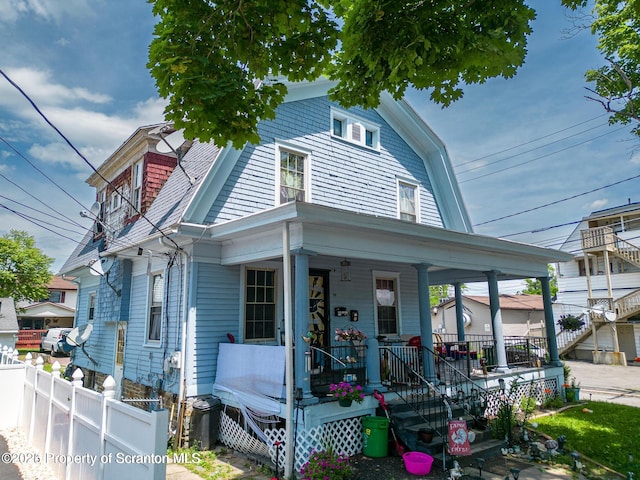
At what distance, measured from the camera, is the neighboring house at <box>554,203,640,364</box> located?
2338 cm

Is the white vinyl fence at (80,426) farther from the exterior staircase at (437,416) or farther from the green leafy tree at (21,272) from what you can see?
the green leafy tree at (21,272)

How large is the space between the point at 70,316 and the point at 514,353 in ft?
144

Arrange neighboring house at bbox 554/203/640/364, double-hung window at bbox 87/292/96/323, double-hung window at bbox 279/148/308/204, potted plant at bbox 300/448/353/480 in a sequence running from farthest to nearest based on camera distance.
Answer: neighboring house at bbox 554/203/640/364 → double-hung window at bbox 87/292/96/323 → double-hung window at bbox 279/148/308/204 → potted plant at bbox 300/448/353/480

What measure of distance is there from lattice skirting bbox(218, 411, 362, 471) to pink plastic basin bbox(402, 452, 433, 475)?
116 cm

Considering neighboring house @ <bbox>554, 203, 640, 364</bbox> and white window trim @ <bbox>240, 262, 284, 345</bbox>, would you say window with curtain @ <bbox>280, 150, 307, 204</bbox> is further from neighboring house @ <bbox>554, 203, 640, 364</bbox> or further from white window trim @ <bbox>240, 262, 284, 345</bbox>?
neighboring house @ <bbox>554, 203, 640, 364</bbox>

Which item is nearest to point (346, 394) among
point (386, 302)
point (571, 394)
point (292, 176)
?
point (386, 302)

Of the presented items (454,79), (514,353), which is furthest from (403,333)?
(454,79)

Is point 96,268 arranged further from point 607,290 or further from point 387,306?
point 607,290

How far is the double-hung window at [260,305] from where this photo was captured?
952cm

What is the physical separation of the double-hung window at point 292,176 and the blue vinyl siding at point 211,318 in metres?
2.47

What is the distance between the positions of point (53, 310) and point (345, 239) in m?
43.1

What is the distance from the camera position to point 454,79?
4352 mm

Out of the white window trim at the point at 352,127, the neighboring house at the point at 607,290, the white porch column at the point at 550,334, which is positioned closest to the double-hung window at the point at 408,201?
the white window trim at the point at 352,127

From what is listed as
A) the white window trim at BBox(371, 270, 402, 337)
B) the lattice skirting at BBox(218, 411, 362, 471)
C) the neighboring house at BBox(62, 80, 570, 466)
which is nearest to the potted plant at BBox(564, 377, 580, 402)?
the neighboring house at BBox(62, 80, 570, 466)
